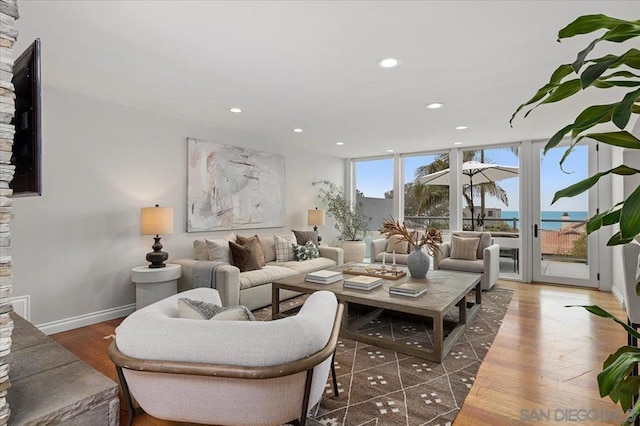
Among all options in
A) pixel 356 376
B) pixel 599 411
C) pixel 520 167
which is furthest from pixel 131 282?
pixel 520 167

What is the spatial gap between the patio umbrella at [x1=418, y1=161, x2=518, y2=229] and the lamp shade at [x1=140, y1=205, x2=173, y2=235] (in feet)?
15.9

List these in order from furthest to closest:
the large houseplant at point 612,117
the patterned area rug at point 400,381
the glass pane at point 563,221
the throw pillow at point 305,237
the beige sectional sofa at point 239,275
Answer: the throw pillow at point 305,237, the glass pane at point 563,221, the beige sectional sofa at point 239,275, the patterned area rug at point 400,381, the large houseplant at point 612,117

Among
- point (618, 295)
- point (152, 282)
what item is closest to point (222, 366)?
point (152, 282)

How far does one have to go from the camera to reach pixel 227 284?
11.2 ft

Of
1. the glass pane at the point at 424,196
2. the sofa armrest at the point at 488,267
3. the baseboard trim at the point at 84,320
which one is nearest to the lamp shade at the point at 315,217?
the glass pane at the point at 424,196

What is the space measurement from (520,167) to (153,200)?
5586 millimetres

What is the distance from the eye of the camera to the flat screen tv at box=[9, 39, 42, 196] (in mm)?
1149

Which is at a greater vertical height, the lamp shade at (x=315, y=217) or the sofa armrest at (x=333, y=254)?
the lamp shade at (x=315, y=217)

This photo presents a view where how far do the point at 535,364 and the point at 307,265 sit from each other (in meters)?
2.80

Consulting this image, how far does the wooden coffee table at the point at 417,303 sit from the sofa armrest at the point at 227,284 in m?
0.43

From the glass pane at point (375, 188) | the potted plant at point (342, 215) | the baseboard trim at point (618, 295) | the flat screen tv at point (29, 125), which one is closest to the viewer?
the flat screen tv at point (29, 125)

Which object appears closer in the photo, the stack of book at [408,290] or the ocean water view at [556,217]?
the stack of book at [408,290]

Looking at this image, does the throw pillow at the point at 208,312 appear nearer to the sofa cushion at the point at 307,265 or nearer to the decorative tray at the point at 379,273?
the decorative tray at the point at 379,273

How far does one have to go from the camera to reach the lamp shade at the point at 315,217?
5.95 meters
